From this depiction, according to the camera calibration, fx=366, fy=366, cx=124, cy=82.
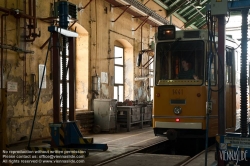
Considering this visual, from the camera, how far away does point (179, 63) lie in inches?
357

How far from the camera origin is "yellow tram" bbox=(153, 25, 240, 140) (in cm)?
885

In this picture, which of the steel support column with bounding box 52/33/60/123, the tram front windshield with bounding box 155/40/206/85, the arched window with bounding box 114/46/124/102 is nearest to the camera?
the steel support column with bounding box 52/33/60/123

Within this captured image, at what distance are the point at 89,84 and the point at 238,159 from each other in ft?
27.1

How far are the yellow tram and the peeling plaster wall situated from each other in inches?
139

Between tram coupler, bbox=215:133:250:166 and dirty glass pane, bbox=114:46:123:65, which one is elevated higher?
dirty glass pane, bbox=114:46:123:65

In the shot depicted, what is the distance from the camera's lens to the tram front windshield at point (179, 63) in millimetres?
8922

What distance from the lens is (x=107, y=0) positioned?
46.9 feet

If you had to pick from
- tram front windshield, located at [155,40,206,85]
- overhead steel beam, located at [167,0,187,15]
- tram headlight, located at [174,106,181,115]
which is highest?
overhead steel beam, located at [167,0,187,15]

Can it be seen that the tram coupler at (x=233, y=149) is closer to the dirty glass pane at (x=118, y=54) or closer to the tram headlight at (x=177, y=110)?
the tram headlight at (x=177, y=110)

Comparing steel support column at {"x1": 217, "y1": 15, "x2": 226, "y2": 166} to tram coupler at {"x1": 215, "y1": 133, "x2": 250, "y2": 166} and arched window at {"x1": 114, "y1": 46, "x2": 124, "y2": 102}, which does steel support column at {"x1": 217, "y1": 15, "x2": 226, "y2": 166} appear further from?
arched window at {"x1": 114, "y1": 46, "x2": 124, "y2": 102}

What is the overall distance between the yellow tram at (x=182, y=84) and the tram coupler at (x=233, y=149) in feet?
9.74

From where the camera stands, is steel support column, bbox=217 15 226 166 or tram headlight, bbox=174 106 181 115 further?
tram headlight, bbox=174 106 181 115

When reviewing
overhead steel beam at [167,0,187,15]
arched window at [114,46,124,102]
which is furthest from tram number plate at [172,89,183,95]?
overhead steel beam at [167,0,187,15]

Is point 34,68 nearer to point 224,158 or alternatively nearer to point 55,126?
point 55,126
